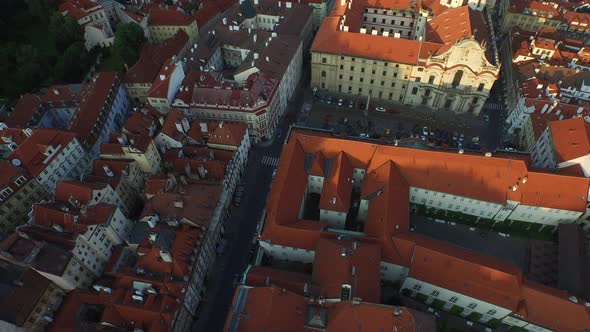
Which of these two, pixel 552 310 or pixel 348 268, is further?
pixel 348 268

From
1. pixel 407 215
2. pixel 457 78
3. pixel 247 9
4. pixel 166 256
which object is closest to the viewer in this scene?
pixel 166 256

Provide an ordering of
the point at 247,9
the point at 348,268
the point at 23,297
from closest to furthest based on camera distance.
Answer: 1. the point at 23,297
2. the point at 348,268
3. the point at 247,9

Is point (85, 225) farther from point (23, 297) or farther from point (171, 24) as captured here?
point (171, 24)

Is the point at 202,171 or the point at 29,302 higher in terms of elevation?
the point at 202,171

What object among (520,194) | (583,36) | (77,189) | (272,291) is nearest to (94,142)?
(77,189)

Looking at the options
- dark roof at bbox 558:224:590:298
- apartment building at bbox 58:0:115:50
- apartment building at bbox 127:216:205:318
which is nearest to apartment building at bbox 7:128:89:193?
apartment building at bbox 127:216:205:318

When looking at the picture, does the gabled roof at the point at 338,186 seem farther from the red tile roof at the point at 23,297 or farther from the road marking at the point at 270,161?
the red tile roof at the point at 23,297

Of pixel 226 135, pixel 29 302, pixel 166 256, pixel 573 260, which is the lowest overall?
pixel 573 260

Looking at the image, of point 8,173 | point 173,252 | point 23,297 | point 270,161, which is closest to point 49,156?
point 8,173

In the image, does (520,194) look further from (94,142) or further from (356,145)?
(94,142)
